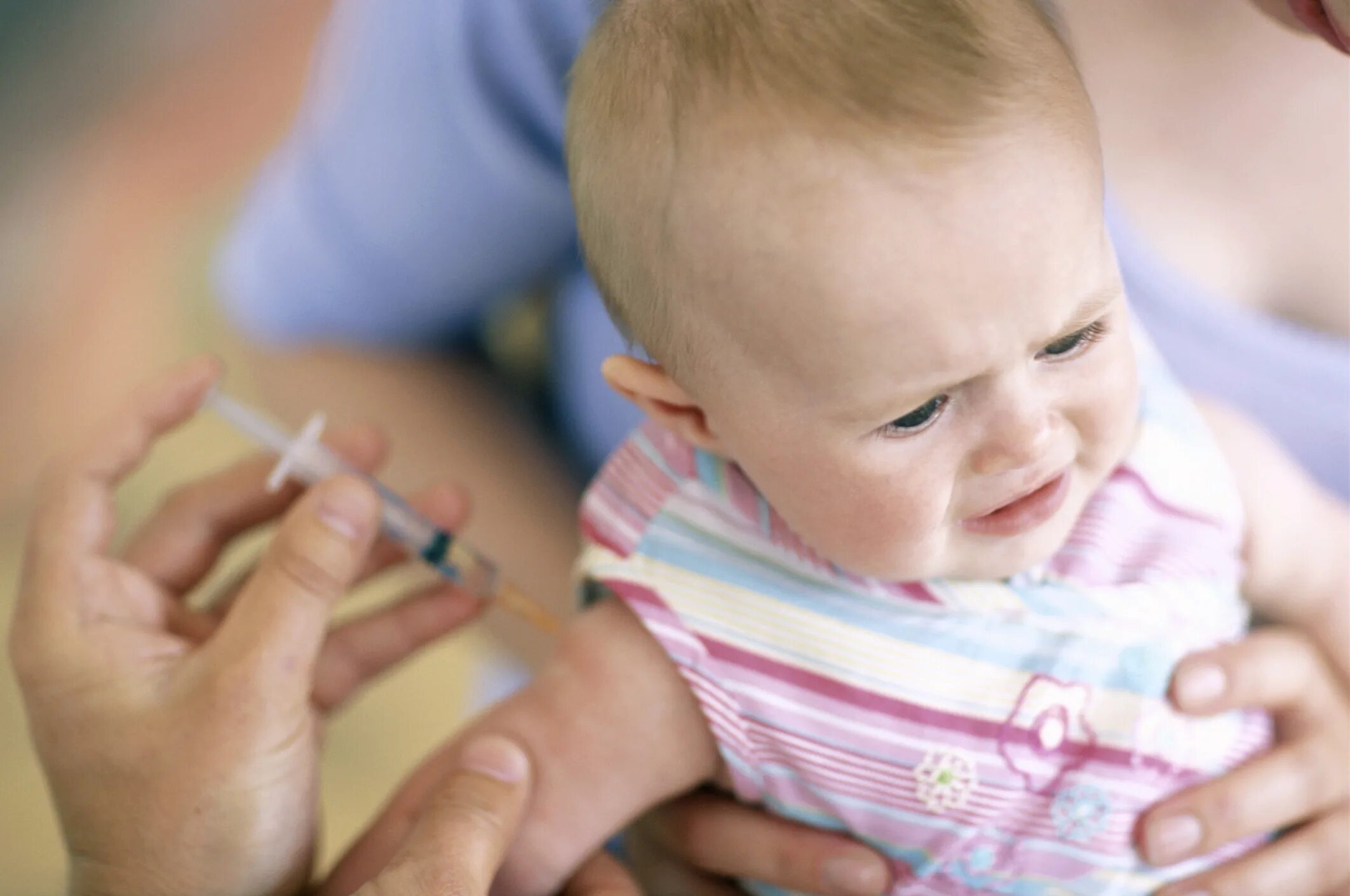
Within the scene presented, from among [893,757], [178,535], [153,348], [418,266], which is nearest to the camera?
[893,757]

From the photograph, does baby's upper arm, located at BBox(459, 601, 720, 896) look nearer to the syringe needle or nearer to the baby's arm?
the syringe needle

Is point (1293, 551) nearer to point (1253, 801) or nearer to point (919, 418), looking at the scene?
point (1253, 801)

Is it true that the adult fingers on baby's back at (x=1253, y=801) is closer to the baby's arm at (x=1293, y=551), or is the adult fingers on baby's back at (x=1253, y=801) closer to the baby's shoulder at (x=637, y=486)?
→ the baby's arm at (x=1293, y=551)

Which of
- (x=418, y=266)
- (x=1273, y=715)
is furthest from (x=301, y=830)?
(x=1273, y=715)

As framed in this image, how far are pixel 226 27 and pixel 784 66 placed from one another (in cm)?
207

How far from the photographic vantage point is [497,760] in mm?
744

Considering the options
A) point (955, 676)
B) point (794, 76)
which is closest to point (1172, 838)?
point (955, 676)

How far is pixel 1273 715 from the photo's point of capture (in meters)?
0.81

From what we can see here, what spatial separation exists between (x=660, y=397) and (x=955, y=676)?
27 centimetres

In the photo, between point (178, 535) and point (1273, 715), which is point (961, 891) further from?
point (178, 535)

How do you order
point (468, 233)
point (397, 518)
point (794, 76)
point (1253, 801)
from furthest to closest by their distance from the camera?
point (468, 233) → point (397, 518) → point (1253, 801) → point (794, 76)

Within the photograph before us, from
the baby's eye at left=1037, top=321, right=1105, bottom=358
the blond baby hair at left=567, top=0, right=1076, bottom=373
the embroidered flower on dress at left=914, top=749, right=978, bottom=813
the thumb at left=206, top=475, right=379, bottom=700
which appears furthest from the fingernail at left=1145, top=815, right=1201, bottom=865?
the thumb at left=206, top=475, right=379, bottom=700

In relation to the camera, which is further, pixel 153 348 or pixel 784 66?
pixel 153 348

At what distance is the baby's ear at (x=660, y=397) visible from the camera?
0.66m
